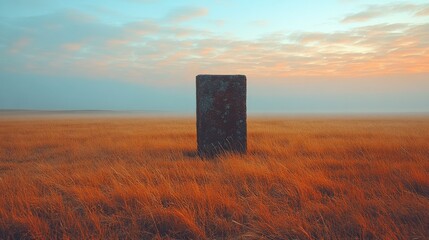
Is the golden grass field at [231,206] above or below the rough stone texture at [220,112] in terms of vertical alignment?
below

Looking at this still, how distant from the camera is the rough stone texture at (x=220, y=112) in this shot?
6.59 m

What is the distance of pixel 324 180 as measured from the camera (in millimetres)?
4145

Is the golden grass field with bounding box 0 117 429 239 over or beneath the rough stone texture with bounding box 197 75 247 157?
beneath

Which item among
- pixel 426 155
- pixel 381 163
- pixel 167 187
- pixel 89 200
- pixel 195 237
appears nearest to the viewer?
pixel 195 237

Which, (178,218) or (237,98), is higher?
(237,98)

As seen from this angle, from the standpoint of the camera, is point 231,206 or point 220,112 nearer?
point 231,206

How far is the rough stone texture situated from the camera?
21.6ft

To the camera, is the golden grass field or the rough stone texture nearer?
the golden grass field

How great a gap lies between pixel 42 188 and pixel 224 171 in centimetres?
283

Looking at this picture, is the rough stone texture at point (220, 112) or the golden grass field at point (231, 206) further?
the rough stone texture at point (220, 112)

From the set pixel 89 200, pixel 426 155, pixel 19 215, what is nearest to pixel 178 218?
pixel 89 200

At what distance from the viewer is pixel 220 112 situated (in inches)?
262

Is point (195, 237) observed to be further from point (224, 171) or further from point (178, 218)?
point (224, 171)

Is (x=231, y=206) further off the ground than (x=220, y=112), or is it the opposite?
(x=220, y=112)
